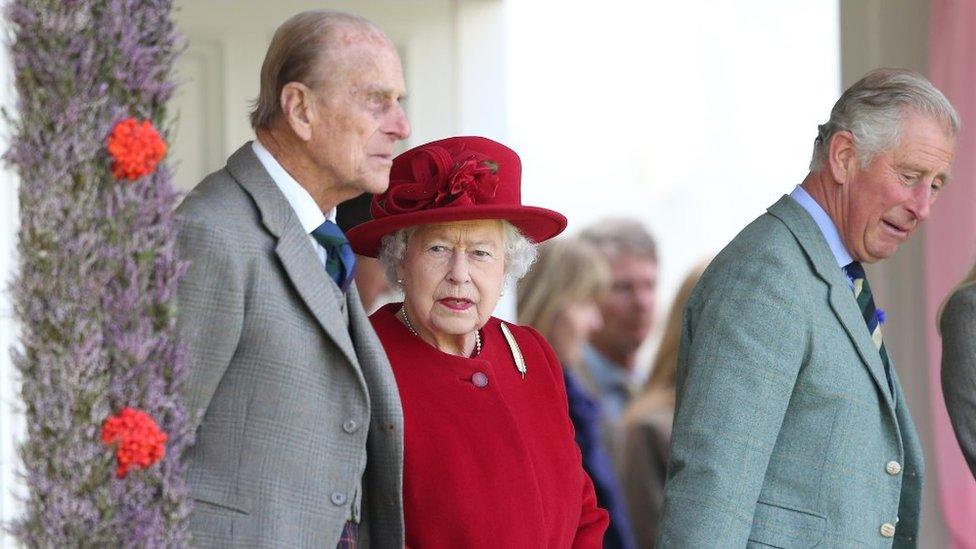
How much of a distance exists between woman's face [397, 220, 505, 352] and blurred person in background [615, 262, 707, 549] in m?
2.04

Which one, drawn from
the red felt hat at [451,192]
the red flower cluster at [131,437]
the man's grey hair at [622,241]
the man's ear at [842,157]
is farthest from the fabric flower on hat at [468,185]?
the man's grey hair at [622,241]

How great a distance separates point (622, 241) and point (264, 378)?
12.9ft

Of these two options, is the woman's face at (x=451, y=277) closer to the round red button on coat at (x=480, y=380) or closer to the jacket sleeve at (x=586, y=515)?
the round red button on coat at (x=480, y=380)

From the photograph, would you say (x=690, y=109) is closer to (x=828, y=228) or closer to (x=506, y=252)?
(x=828, y=228)

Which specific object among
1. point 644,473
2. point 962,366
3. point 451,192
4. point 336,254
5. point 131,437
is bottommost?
point 644,473

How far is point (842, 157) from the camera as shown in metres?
3.43

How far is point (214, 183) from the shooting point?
2787 millimetres

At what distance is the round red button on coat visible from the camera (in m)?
3.22

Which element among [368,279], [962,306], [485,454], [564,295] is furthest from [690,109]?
[485,454]

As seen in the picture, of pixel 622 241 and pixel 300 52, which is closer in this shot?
pixel 300 52

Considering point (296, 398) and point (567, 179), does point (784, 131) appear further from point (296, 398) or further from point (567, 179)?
point (296, 398)

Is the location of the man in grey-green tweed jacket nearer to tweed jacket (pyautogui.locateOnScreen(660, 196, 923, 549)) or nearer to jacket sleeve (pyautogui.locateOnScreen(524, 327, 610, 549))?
tweed jacket (pyautogui.locateOnScreen(660, 196, 923, 549))

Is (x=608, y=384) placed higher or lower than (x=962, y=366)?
lower

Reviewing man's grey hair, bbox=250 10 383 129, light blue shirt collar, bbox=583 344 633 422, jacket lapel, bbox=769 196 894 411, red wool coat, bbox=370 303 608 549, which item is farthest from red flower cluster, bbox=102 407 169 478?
light blue shirt collar, bbox=583 344 633 422
